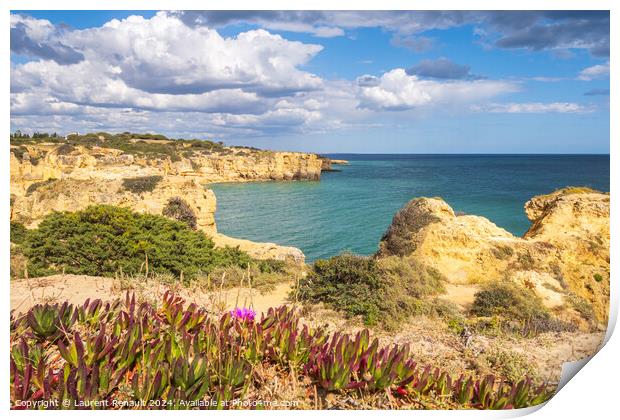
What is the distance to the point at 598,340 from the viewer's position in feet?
13.0

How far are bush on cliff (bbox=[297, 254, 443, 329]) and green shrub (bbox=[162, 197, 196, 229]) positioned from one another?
20.9 feet

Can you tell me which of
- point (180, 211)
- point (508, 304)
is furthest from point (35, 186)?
point (508, 304)

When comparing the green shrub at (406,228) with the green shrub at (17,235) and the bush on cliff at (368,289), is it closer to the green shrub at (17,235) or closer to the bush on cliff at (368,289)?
the bush on cliff at (368,289)

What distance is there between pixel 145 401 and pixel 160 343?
1.49ft

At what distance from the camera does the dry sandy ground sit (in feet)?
11.9

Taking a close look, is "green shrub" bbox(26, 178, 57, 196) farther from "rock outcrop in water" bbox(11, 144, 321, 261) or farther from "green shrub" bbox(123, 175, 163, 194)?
"green shrub" bbox(123, 175, 163, 194)

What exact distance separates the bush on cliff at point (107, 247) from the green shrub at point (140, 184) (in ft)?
14.0

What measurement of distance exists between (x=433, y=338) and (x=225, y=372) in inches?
87.1

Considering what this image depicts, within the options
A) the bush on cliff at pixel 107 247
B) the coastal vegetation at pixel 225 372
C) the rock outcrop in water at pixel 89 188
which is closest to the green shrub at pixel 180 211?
the rock outcrop in water at pixel 89 188

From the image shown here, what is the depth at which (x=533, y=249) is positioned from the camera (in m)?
7.67

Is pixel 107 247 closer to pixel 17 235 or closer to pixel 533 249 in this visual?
pixel 17 235

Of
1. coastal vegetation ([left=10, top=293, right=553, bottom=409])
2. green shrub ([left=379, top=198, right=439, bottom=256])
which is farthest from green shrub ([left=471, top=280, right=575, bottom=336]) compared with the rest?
green shrub ([left=379, top=198, right=439, bottom=256])

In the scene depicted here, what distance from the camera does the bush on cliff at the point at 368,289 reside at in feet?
16.0

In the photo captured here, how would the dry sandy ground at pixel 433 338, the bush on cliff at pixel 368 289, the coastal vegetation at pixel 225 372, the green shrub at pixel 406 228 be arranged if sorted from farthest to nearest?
the green shrub at pixel 406 228 < the bush on cliff at pixel 368 289 < the dry sandy ground at pixel 433 338 < the coastal vegetation at pixel 225 372
